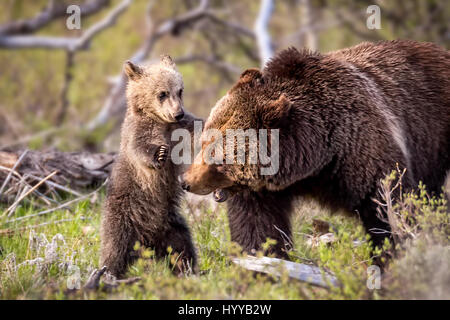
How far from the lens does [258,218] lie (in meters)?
4.52

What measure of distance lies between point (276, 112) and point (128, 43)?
13.0m

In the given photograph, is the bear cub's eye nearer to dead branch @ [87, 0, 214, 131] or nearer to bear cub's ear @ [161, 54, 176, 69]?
bear cub's ear @ [161, 54, 176, 69]

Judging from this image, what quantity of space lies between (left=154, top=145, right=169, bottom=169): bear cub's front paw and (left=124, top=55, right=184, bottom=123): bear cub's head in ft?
0.76

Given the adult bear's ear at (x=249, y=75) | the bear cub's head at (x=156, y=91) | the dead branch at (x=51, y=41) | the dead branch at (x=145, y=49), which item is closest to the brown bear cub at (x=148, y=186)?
the bear cub's head at (x=156, y=91)

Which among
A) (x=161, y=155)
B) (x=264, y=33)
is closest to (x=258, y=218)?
(x=161, y=155)

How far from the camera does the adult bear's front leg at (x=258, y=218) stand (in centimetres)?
452

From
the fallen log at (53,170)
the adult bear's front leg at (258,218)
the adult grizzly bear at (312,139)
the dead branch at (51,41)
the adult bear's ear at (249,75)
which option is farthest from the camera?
the dead branch at (51,41)

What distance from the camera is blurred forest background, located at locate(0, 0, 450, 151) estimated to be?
12852 mm

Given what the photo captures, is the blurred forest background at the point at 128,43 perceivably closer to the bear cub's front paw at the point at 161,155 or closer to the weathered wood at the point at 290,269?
the bear cub's front paw at the point at 161,155

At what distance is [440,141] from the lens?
4.96 metres

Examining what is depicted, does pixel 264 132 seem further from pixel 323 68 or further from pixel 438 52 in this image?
pixel 438 52

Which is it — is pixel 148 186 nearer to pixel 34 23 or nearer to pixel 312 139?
pixel 312 139

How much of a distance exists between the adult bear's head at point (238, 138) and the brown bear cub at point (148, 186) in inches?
25.2

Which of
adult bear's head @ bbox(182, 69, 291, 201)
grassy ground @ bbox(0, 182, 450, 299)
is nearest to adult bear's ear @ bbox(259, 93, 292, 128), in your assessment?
adult bear's head @ bbox(182, 69, 291, 201)
